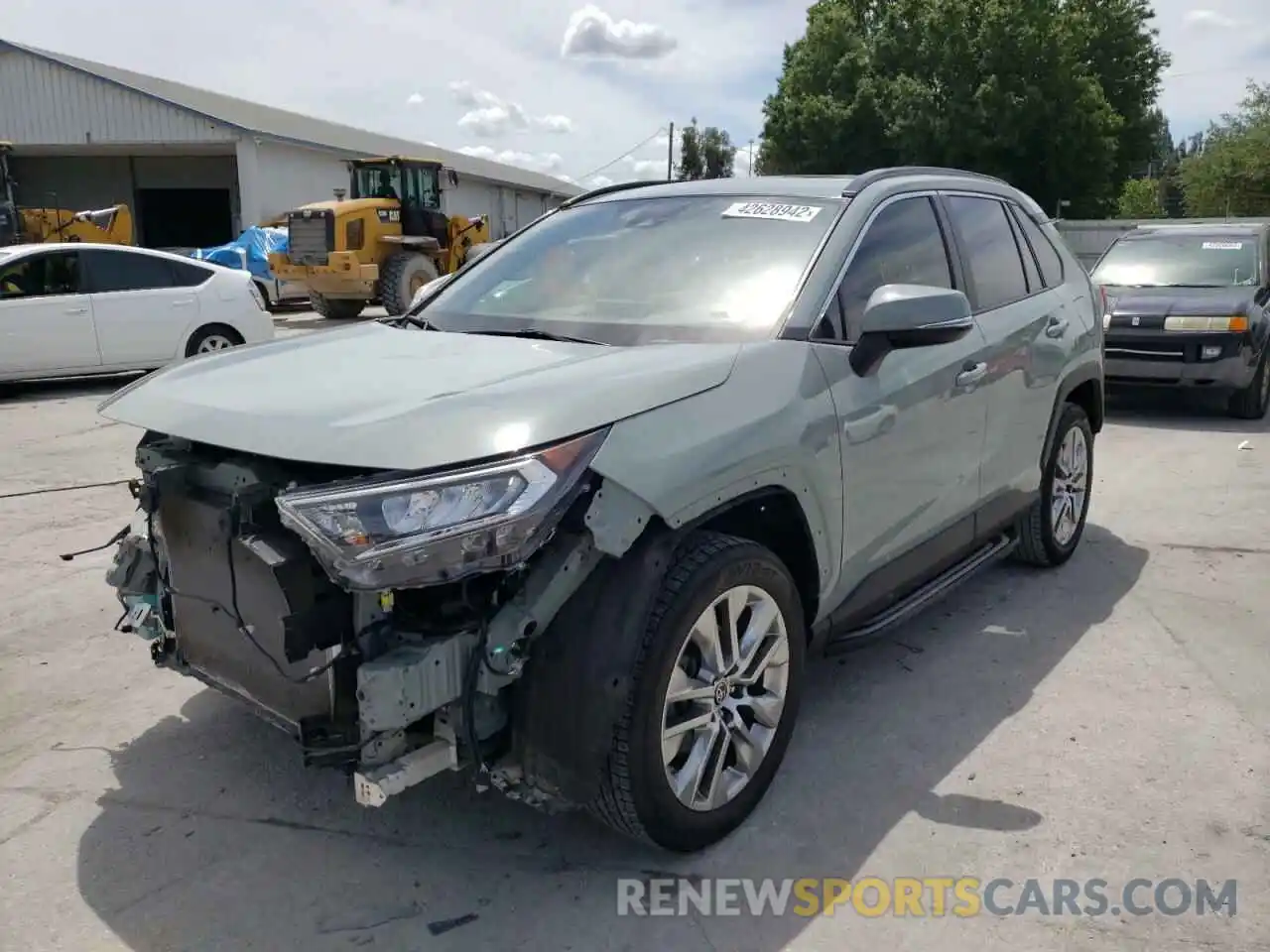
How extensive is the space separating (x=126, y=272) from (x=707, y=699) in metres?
10.6

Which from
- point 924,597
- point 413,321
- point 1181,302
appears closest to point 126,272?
point 413,321

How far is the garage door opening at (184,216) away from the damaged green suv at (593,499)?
34.2 meters

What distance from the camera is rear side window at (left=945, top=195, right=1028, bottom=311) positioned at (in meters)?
4.37

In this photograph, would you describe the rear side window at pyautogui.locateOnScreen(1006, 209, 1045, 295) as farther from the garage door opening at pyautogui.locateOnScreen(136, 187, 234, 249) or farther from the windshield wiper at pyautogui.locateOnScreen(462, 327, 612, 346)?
the garage door opening at pyautogui.locateOnScreen(136, 187, 234, 249)

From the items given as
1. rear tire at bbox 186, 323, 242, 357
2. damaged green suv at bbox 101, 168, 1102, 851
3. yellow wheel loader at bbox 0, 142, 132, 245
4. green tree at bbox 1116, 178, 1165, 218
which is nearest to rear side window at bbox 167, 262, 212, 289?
rear tire at bbox 186, 323, 242, 357

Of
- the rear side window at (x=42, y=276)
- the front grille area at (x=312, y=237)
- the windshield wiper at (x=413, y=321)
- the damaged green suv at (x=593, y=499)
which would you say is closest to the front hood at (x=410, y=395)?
the damaged green suv at (x=593, y=499)

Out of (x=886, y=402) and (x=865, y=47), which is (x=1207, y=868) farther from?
(x=865, y=47)

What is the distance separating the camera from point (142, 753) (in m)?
3.50

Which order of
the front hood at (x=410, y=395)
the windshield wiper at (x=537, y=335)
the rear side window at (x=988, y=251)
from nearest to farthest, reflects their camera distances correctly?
1. the front hood at (x=410, y=395)
2. the windshield wiper at (x=537, y=335)
3. the rear side window at (x=988, y=251)

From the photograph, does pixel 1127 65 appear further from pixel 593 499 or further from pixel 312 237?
pixel 593 499

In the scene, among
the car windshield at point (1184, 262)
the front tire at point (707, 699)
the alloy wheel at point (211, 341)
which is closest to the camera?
the front tire at point (707, 699)

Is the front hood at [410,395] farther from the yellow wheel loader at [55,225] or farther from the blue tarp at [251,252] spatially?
the yellow wheel loader at [55,225]

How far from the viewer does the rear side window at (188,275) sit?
1171 cm

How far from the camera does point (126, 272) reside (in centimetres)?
1142
